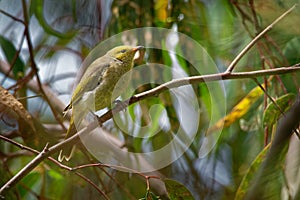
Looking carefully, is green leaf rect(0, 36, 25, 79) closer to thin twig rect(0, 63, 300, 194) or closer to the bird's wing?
the bird's wing

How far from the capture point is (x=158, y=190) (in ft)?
6.23

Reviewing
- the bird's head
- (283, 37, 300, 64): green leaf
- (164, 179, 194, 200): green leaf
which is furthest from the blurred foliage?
(164, 179, 194, 200): green leaf

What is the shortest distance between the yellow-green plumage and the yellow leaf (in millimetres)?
382

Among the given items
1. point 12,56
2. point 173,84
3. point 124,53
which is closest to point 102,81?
point 124,53

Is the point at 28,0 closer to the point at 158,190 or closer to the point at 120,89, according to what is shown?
the point at 120,89

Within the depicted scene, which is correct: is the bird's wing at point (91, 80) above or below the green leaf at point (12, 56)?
below

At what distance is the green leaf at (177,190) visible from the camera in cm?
129

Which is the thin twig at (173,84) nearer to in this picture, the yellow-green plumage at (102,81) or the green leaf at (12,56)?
the yellow-green plumage at (102,81)

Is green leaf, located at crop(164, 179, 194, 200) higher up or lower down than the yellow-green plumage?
lower down

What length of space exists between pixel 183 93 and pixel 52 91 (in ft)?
1.93

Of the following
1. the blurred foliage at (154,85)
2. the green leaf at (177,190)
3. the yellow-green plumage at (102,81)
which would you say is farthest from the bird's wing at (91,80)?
the green leaf at (177,190)

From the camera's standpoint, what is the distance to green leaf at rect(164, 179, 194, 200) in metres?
1.29

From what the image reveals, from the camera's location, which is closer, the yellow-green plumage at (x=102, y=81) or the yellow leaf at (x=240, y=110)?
the yellow-green plumage at (x=102, y=81)

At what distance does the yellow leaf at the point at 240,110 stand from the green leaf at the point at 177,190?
613 mm
